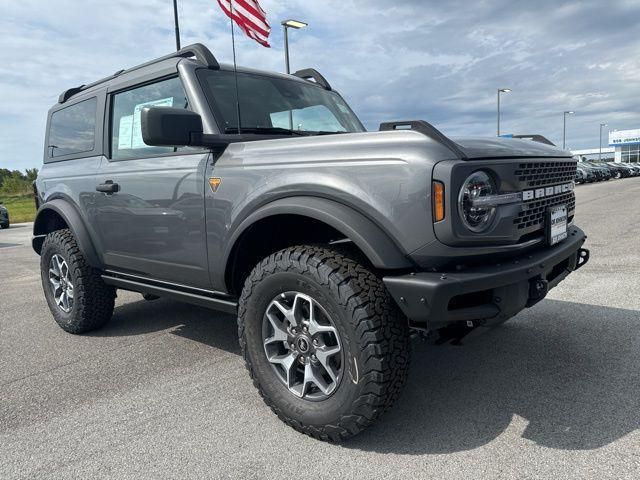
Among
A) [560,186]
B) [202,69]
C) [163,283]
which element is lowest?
[163,283]

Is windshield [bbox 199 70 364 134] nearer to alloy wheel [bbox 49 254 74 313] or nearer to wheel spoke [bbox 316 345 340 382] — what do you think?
wheel spoke [bbox 316 345 340 382]

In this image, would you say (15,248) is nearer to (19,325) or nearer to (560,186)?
(19,325)

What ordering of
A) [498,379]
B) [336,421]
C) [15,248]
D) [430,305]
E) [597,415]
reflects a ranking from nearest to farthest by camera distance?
[430,305], [336,421], [597,415], [498,379], [15,248]

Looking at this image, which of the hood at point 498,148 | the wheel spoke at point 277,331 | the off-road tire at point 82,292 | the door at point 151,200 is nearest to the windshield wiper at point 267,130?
the door at point 151,200

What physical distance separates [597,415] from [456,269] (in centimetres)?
114

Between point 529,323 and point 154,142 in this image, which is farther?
point 529,323

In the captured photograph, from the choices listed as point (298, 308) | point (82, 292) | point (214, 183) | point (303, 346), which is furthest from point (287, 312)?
point (82, 292)

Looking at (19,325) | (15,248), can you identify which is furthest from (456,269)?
(15,248)

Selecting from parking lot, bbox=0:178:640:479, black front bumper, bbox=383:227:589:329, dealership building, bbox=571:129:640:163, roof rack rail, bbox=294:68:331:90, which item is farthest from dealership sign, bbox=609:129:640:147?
black front bumper, bbox=383:227:589:329

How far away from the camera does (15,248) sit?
473 inches

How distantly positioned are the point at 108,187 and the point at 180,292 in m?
0.97

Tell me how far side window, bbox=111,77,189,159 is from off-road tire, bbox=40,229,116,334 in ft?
3.08

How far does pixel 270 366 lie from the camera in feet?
8.93

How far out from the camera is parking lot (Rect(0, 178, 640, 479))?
2279 mm
